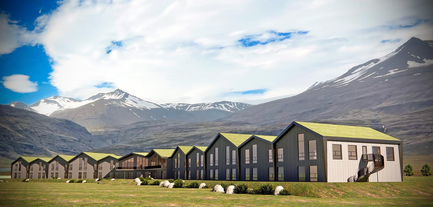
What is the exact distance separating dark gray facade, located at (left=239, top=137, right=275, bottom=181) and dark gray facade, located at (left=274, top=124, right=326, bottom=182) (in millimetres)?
2113

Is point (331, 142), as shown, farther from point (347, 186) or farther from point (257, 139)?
point (257, 139)

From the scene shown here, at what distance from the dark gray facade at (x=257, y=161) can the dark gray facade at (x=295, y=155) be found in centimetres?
211

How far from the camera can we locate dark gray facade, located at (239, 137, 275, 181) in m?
51.2

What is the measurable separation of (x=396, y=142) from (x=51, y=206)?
40469mm

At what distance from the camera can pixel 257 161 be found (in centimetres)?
5347

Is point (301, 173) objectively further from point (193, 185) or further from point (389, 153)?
point (193, 185)

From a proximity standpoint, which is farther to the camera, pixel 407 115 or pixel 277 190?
pixel 407 115

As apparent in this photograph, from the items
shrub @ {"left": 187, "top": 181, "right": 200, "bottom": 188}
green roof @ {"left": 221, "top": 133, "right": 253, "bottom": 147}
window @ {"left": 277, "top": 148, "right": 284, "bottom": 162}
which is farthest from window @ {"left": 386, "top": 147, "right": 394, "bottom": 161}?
shrub @ {"left": 187, "top": 181, "right": 200, "bottom": 188}

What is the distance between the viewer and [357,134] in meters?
44.7

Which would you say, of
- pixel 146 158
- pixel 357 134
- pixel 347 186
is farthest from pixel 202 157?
pixel 347 186

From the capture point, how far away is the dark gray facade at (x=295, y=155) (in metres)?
41.4

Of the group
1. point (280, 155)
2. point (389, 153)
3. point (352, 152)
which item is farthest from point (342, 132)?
point (280, 155)

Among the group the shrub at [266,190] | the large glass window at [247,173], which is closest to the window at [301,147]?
the shrub at [266,190]

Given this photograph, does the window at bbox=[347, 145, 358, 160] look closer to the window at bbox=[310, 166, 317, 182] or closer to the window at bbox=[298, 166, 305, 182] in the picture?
the window at bbox=[310, 166, 317, 182]
